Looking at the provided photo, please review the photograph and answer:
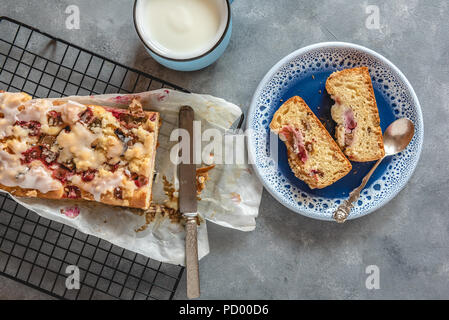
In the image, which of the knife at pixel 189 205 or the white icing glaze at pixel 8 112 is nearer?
the white icing glaze at pixel 8 112

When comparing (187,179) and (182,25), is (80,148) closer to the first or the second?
(187,179)

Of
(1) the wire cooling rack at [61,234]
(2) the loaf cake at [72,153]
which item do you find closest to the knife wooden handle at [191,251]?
(1) the wire cooling rack at [61,234]

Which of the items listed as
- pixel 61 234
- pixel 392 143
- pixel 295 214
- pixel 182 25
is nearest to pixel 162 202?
pixel 61 234

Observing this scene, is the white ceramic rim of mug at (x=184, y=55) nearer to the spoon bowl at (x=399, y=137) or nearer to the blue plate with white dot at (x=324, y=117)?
the blue plate with white dot at (x=324, y=117)

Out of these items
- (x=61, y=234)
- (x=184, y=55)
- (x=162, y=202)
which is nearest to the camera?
(x=184, y=55)

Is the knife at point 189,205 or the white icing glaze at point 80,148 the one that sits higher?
the white icing glaze at point 80,148
